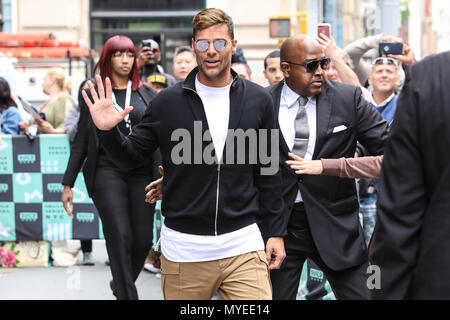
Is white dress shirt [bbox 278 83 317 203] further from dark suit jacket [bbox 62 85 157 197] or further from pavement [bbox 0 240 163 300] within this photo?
pavement [bbox 0 240 163 300]

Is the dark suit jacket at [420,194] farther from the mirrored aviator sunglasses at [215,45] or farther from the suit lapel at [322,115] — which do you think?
the suit lapel at [322,115]

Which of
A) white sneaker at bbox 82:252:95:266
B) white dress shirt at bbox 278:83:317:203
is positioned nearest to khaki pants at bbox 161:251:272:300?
white dress shirt at bbox 278:83:317:203

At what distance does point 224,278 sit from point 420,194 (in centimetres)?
167

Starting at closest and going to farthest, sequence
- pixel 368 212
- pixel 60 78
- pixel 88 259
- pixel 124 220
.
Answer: pixel 124 220 → pixel 368 212 → pixel 88 259 → pixel 60 78

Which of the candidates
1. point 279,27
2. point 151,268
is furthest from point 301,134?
point 279,27

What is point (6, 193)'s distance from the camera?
904cm

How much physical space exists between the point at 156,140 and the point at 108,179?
1835 millimetres

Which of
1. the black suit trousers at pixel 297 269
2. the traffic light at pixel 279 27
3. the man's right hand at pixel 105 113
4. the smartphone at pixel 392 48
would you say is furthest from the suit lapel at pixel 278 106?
the traffic light at pixel 279 27

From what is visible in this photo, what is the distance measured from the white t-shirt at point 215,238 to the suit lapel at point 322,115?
2.32 feet

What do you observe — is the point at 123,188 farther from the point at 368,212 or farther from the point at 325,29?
the point at 368,212

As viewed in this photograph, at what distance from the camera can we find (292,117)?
15.6ft

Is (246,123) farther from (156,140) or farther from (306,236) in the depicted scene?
(306,236)

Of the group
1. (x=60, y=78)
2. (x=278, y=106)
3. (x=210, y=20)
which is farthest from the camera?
(x=60, y=78)

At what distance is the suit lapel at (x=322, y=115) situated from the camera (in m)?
4.65
